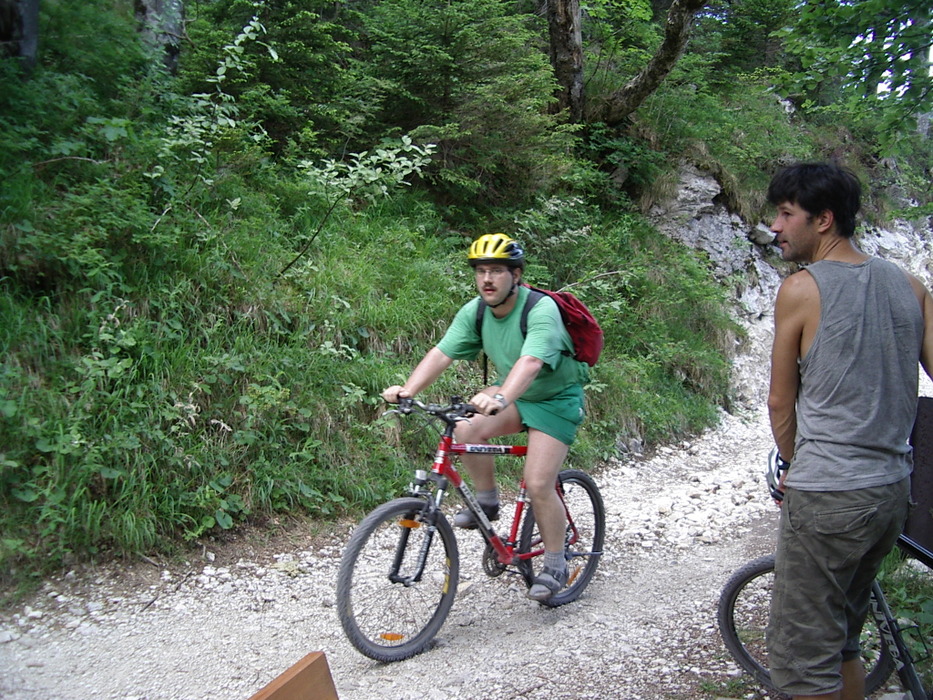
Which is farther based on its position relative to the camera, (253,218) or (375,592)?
(253,218)

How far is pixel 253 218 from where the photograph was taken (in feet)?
25.4

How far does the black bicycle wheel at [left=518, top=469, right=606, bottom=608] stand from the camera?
4918 mm

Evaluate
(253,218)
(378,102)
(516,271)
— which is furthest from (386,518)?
(378,102)

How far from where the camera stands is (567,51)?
13.2m

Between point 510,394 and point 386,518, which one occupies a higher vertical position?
point 510,394

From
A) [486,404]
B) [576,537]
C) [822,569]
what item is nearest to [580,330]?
[486,404]

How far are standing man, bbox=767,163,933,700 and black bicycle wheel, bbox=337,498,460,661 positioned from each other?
1951mm

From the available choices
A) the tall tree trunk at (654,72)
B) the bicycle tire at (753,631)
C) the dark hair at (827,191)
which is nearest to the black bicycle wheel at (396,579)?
the bicycle tire at (753,631)

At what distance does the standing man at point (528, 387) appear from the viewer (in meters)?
4.25

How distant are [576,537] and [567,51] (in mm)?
10398

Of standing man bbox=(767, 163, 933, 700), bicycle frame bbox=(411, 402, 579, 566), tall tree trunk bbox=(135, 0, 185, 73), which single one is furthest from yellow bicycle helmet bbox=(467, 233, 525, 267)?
tall tree trunk bbox=(135, 0, 185, 73)

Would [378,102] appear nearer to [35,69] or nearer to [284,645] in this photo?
[35,69]

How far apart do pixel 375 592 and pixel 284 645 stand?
792 millimetres

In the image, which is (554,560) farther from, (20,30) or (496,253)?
(20,30)
